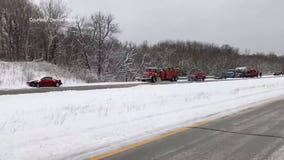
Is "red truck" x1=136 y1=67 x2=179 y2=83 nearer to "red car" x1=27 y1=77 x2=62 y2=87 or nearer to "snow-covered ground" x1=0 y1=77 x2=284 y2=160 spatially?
"red car" x1=27 y1=77 x2=62 y2=87

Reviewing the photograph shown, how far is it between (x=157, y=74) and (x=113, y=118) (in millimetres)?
31882

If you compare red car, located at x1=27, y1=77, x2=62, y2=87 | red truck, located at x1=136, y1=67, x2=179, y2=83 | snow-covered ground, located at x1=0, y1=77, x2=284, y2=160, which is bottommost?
snow-covered ground, located at x1=0, y1=77, x2=284, y2=160

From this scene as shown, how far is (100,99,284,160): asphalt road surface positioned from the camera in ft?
21.5

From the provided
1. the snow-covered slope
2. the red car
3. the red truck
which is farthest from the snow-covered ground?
the red truck

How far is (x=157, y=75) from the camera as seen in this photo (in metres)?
42.9

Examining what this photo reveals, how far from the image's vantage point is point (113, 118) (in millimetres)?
11219

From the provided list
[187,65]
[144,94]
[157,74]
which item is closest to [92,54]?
[157,74]

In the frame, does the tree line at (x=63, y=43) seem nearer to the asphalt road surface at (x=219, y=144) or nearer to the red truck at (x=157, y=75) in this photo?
the red truck at (x=157, y=75)

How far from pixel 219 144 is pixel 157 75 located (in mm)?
35229

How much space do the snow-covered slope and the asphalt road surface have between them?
2567 cm

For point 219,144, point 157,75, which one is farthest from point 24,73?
point 219,144

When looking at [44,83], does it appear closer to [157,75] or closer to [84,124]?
[157,75]

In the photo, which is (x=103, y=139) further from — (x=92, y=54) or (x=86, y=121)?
(x=92, y=54)

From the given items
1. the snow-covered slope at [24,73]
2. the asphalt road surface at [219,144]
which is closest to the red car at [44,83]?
the snow-covered slope at [24,73]
